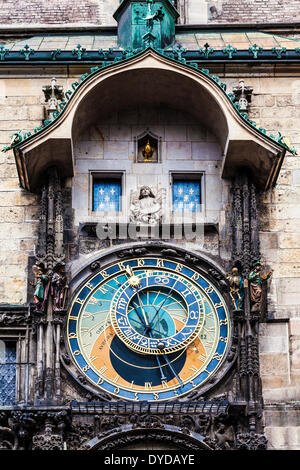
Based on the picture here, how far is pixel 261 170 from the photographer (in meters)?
18.3

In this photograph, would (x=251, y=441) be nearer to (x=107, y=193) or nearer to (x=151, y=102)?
(x=107, y=193)

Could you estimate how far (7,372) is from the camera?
57.3ft

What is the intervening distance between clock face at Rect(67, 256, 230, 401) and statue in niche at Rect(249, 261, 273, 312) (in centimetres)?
38

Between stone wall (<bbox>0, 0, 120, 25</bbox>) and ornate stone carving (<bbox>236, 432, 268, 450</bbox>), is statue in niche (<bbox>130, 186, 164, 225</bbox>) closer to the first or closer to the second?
ornate stone carving (<bbox>236, 432, 268, 450</bbox>)

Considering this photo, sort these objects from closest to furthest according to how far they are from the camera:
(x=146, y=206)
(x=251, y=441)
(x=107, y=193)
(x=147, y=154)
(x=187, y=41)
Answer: (x=251, y=441) → (x=146, y=206) → (x=107, y=193) → (x=147, y=154) → (x=187, y=41)

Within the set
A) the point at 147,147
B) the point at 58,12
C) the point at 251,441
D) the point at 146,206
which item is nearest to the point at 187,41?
the point at 147,147

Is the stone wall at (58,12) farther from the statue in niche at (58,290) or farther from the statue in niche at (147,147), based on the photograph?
the statue in niche at (58,290)

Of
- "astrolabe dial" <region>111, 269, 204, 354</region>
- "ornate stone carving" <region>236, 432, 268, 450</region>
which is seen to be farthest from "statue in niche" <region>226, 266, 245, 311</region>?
"ornate stone carving" <region>236, 432, 268, 450</region>

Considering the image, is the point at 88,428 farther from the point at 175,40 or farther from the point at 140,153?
the point at 175,40

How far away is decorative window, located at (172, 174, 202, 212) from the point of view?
1850cm

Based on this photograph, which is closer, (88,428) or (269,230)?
(88,428)

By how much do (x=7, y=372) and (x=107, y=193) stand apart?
2.59 meters

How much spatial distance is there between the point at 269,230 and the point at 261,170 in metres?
0.72

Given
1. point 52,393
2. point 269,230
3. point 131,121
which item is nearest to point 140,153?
point 131,121
